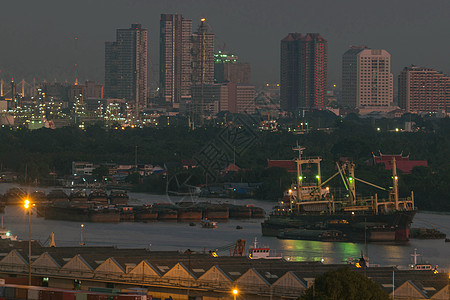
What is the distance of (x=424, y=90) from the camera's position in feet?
351

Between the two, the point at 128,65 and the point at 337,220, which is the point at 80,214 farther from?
the point at 128,65

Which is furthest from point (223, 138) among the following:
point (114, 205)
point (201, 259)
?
point (201, 259)

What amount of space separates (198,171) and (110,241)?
68.1 ft

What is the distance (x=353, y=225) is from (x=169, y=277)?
14.5 metres

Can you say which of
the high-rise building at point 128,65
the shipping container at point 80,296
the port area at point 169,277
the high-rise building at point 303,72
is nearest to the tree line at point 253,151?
the port area at point 169,277

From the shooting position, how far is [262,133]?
65562mm

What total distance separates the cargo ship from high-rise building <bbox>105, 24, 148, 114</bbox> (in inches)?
3495

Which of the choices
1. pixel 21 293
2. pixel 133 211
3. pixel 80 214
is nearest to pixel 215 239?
pixel 133 211

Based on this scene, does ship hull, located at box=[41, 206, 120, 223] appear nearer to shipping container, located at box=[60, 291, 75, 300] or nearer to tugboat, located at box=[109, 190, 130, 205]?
tugboat, located at box=[109, 190, 130, 205]

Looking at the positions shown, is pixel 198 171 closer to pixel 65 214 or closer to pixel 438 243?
pixel 65 214

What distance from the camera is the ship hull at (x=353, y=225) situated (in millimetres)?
29438

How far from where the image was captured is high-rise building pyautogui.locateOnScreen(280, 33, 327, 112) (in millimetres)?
112562

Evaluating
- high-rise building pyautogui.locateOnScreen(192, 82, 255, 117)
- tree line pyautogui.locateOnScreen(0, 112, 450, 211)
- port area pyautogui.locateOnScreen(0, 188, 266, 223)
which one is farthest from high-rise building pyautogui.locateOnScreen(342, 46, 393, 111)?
port area pyautogui.locateOnScreen(0, 188, 266, 223)

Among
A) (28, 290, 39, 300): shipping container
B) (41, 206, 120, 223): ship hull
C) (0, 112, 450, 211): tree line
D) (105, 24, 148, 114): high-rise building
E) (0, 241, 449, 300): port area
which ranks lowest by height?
(28, 290, 39, 300): shipping container
